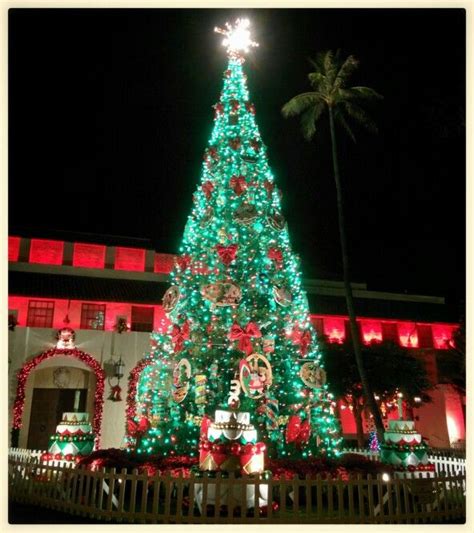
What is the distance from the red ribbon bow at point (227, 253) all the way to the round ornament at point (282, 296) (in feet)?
5.38

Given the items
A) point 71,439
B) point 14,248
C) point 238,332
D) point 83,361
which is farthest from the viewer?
point 14,248

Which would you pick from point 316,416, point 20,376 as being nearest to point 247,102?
point 316,416

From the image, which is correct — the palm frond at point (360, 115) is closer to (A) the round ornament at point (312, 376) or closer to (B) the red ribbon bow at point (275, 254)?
(B) the red ribbon bow at point (275, 254)

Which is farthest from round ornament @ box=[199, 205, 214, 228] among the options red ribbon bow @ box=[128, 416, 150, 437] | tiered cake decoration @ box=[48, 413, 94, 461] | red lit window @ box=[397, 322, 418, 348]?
red lit window @ box=[397, 322, 418, 348]

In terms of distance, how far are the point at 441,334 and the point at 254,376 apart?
23205mm

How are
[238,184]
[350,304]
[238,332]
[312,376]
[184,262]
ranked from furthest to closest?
1. [350,304]
2. [184,262]
3. [238,184]
4. [312,376]
5. [238,332]

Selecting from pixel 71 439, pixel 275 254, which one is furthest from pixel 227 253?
pixel 71 439

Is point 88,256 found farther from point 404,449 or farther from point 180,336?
point 404,449

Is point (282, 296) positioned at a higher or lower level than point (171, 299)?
higher

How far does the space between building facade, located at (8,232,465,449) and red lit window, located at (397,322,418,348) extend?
2.9 inches

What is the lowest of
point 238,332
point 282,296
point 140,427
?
point 140,427

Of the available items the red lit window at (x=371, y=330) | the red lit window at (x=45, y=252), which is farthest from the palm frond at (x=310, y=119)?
the red lit window at (x=45, y=252)

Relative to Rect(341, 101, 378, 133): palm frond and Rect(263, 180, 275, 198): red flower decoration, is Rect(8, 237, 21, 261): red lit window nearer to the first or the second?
Rect(263, 180, 275, 198): red flower decoration

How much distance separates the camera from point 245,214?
14148 mm
